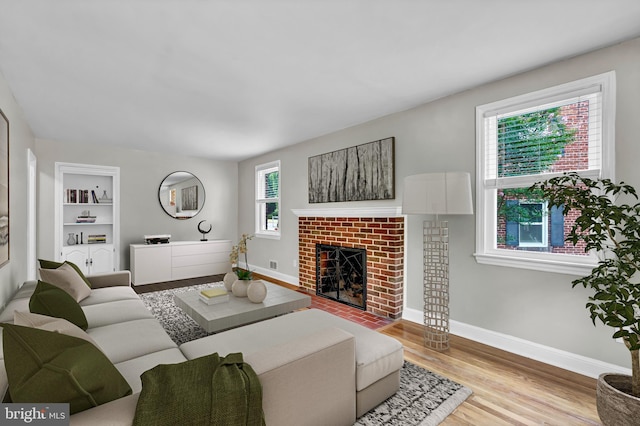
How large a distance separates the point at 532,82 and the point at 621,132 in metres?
0.74

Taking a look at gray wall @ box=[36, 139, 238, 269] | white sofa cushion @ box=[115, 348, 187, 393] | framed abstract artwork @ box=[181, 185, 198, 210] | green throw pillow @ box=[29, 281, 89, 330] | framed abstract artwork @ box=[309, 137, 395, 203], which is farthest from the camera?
framed abstract artwork @ box=[181, 185, 198, 210]

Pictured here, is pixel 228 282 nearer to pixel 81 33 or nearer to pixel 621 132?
pixel 81 33

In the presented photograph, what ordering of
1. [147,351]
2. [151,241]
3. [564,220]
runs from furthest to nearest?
[151,241], [564,220], [147,351]

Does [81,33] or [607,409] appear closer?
[607,409]

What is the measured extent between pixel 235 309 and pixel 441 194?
80.0 inches

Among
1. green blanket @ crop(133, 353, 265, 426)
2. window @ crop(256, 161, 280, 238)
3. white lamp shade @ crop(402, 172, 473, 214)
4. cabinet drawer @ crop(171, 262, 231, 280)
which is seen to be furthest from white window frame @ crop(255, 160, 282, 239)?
green blanket @ crop(133, 353, 265, 426)

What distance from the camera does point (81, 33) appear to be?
1.95 m

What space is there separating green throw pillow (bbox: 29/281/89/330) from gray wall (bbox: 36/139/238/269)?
12.0 ft

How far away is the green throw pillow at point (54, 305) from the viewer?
1839mm

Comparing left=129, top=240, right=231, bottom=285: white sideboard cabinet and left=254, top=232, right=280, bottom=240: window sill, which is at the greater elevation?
left=254, top=232, right=280, bottom=240: window sill

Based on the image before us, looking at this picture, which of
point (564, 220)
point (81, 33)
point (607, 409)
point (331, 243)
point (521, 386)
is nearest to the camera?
point (607, 409)

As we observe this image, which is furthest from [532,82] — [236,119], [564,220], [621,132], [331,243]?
[236,119]

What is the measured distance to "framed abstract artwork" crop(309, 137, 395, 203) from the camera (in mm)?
3611

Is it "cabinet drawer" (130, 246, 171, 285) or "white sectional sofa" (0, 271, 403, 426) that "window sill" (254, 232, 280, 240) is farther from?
"white sectional sofa" (0, 271, 403, 426)
